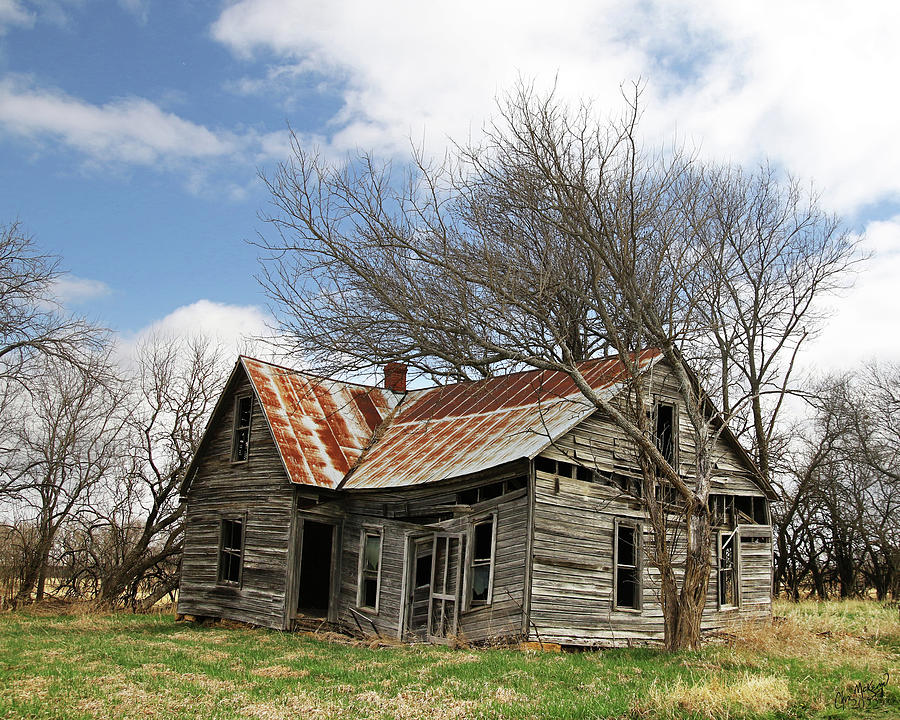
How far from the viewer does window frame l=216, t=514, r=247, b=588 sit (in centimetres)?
1909

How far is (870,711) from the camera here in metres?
8.02

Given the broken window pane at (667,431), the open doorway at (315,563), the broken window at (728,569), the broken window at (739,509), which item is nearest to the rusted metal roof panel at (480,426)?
the broken window pane at (667,431)

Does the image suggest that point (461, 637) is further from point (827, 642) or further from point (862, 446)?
point (862, 446)

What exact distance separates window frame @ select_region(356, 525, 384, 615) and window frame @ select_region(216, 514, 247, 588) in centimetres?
319

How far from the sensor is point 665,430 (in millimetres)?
17859

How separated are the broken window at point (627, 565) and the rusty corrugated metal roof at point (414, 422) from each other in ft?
8.58

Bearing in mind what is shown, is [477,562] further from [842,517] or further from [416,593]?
[842,517]

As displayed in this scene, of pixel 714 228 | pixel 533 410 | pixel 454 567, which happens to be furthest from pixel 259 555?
pixel 714 228

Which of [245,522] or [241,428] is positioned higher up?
[241,428]

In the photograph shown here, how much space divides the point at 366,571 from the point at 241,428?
17.1ft

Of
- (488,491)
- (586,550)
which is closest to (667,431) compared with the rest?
(586,550)

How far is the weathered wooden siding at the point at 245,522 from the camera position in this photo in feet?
59.7

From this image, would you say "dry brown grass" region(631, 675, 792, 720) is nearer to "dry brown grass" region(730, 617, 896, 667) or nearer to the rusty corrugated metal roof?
"dry brown grass" region(730, 617, 896, 667)

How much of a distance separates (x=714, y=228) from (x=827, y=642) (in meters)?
16.7
